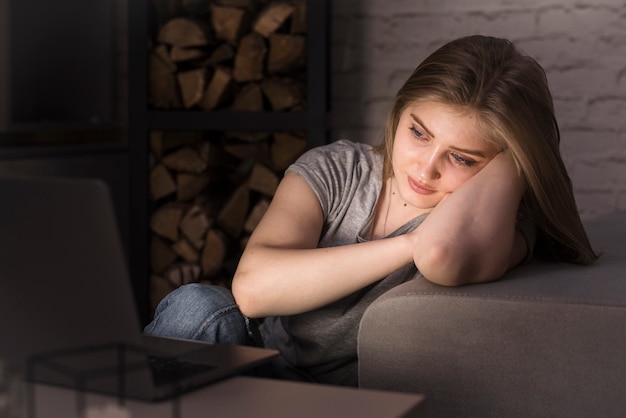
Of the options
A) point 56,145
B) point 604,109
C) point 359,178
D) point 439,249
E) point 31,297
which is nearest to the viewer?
point 31,297

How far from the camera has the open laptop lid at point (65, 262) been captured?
0.80 metres

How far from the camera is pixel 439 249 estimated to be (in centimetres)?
127

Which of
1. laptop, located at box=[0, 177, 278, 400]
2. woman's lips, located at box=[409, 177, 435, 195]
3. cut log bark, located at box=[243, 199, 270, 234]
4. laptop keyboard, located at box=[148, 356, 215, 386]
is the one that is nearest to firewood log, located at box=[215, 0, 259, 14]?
cut log bark, located at box=[243, 199, 270, 234]

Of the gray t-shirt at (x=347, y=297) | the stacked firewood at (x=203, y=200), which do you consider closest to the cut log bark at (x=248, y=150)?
the stacked firewood at (x=203, y=200)

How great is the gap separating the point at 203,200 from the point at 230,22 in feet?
1.92

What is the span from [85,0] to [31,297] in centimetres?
284

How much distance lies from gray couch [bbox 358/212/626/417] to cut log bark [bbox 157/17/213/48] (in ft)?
6.21

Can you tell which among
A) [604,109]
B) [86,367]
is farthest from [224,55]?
[86,367]

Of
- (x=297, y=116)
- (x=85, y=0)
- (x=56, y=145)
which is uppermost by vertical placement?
(x=85, y=0)

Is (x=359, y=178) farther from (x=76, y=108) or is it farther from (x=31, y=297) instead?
(x=76, y=108)

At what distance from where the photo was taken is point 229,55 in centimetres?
299

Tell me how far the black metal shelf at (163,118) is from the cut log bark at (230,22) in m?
0.24

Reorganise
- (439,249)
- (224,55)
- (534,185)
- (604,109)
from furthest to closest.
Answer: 1. (224,55)
2. (604,109)
3. (534,185)
4. (439,249)

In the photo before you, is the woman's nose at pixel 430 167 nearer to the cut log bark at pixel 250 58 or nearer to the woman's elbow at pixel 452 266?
the woman's elbow at pixel 452 266
